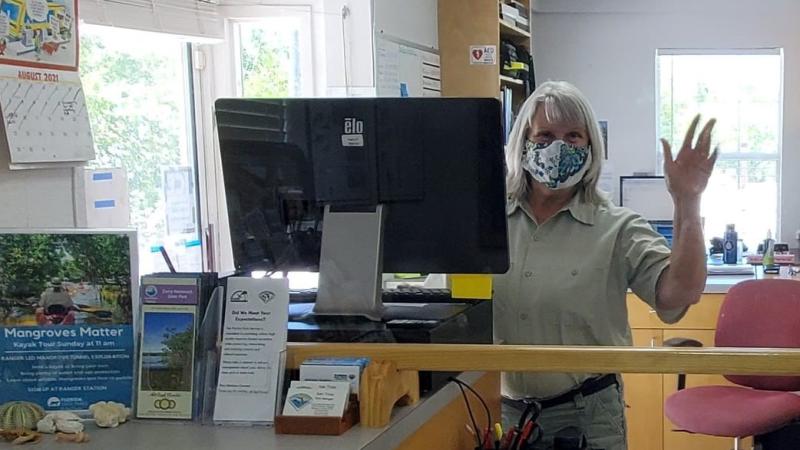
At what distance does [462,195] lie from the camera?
4.89 feet

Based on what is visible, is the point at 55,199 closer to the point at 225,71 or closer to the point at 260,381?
the point at 260,381

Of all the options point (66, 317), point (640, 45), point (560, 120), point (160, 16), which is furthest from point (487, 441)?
point (640, 45)

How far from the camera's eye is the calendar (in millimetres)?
1765

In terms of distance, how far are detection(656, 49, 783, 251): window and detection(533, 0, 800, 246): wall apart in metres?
0.07

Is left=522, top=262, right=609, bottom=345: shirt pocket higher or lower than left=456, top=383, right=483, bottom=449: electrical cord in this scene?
higher

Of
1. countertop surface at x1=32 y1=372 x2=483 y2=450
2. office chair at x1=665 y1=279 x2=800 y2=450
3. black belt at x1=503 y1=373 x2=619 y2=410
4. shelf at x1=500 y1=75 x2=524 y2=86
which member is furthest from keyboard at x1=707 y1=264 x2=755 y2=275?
countertop surface at x1=32 y1=372 x2=483 y2=450

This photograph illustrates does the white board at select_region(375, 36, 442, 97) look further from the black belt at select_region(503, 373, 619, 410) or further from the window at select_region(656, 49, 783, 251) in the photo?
the window at select_region(656, 49, 783, 251)

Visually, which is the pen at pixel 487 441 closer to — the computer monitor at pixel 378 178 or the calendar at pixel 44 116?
the computer monitor at pixel 378 178

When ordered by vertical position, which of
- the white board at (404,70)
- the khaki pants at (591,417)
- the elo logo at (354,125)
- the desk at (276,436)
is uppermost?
the white board at (404,70)

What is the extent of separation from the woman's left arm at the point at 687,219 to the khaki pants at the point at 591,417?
0.25 meters

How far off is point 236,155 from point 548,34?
3.93 meters

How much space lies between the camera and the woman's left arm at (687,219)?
1672mm

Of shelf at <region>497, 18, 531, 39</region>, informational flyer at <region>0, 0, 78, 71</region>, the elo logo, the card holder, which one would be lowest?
the card holder

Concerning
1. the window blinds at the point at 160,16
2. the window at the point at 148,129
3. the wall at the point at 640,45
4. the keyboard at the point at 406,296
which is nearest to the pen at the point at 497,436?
the keyboard at the point at 406,296
